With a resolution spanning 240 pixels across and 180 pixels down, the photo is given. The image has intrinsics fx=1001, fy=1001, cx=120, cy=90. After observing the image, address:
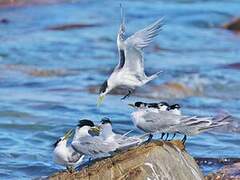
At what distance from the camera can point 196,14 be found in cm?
2594

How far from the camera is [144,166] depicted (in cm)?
809

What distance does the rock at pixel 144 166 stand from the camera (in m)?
8.05

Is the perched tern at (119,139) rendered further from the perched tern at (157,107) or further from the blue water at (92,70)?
the blue water at (92,70)

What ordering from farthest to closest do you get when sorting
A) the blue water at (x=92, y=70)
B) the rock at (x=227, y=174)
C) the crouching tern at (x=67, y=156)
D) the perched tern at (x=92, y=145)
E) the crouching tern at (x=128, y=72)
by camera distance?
the blue water at (x=92, y=70) < the rock at (x=227, y=174) < the crouching tern at (x=128, y=72) < the crouching tern at (x=67, y=156) < the perched tern at (x=92, y=145)

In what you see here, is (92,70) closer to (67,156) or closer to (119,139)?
(67,156)

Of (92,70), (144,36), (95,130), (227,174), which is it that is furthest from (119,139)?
(92,70)

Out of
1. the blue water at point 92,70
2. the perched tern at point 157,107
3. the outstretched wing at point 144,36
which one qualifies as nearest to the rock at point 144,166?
the perched tern at point 157,107

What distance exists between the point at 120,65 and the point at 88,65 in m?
9.66

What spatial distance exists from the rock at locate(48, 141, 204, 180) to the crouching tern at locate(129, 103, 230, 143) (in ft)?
0.44

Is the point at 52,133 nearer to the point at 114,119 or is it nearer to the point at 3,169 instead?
the point at 114,119

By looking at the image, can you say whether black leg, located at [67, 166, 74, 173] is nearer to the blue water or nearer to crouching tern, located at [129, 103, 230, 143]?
crouching tern, located at [129, 103, 230, 143]

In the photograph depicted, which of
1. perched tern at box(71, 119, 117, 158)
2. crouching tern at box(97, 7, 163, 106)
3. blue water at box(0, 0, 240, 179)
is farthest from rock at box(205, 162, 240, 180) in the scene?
perched tern at box(71, 119, 117, 158)

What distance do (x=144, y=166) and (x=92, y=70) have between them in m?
Answer: 10.7

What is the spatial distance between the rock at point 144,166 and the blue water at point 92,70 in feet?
8.26
